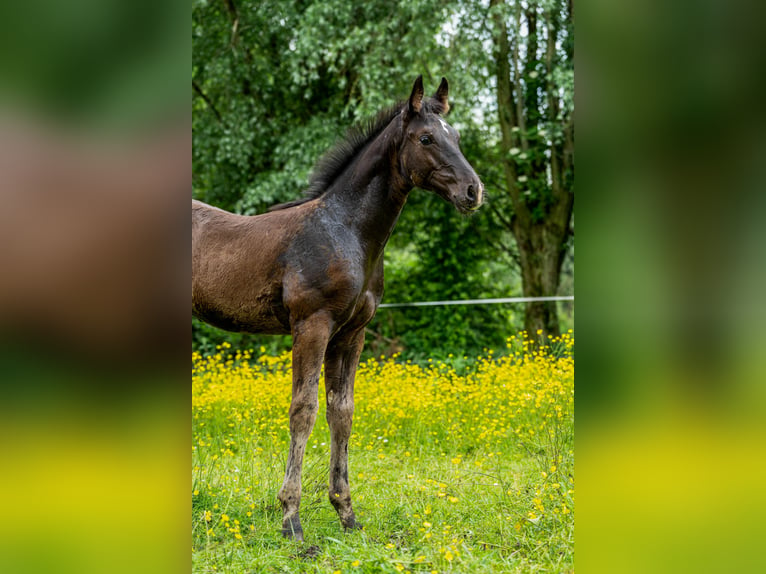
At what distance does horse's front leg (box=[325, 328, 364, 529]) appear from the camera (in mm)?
4121

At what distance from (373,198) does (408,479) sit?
2.27 m

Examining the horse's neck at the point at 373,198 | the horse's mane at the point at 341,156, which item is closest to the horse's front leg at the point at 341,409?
the horse's neck at the point at 373,198

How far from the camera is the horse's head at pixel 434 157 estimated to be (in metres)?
3.72

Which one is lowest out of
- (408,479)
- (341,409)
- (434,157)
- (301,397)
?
(408,479)

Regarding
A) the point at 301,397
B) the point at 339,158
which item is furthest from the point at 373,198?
the point at 301,397

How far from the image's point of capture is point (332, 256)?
12.6ft

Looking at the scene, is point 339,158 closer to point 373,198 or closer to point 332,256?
point 373,198
